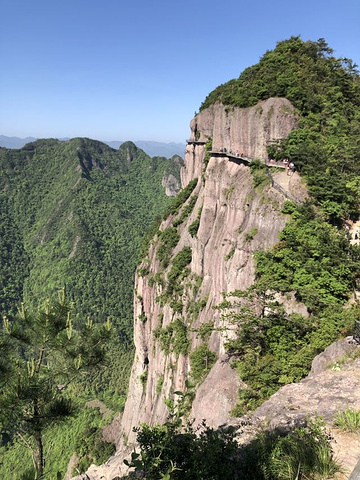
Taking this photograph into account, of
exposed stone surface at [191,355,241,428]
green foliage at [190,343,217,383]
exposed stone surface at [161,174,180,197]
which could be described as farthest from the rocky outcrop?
exposed stone surface at [161,174,180,197]

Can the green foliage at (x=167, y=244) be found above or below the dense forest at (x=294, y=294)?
below

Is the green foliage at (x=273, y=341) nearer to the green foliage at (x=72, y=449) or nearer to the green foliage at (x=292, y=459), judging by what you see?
the green foliage at (x=292, y=459)

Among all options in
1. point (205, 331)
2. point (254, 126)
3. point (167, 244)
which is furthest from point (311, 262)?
point (167, 244)

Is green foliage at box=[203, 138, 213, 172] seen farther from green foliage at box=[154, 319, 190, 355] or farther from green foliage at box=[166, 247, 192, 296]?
green foliage at box=[154, 319, 190, 355]

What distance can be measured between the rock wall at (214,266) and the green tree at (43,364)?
8.02 ft

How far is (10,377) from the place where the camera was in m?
6.86

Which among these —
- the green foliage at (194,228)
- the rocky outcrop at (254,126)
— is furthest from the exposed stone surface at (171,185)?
the green foliage at (194,228)

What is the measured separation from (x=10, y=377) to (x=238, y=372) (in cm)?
927

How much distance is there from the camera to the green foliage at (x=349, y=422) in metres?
5.85

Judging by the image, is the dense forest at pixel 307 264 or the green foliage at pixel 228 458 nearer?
the green foliage at pixel 228 458

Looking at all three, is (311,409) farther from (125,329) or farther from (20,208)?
(20,208)

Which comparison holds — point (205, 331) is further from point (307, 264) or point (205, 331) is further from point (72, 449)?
point (72, 449)

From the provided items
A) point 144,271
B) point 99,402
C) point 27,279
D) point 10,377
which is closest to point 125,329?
point 99,402

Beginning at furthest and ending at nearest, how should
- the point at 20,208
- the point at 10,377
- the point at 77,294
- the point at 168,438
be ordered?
the point at 20,208, the point at 77,294, the point at 10,377, the point at 168,438
